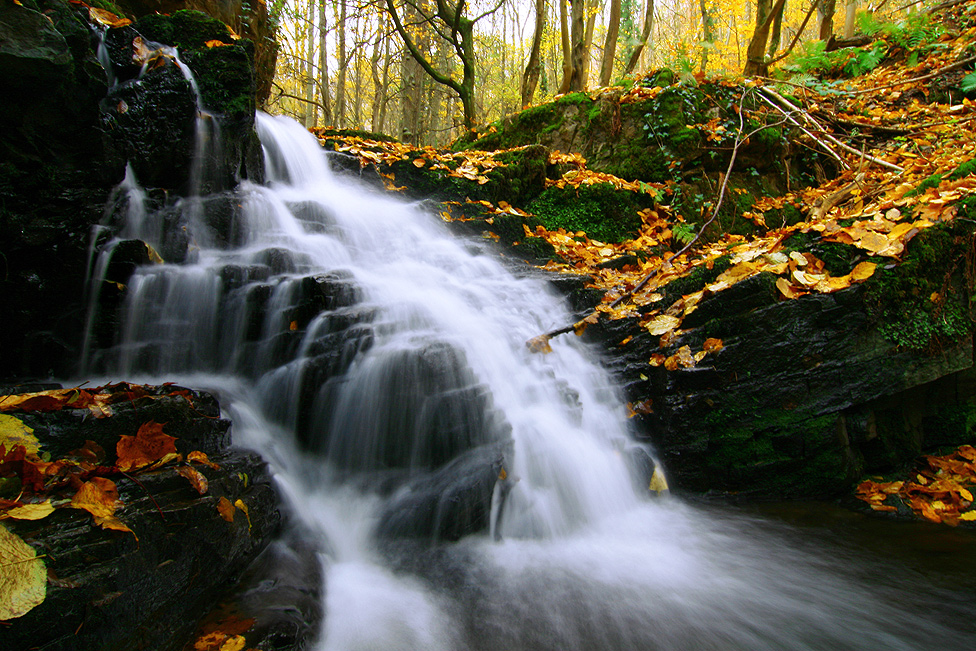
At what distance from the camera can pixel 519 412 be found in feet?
11.3

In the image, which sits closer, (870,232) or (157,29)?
(870,232)

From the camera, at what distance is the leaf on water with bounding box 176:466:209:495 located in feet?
6.80

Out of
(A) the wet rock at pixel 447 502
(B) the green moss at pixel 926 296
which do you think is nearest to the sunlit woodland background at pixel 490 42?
(B) the green moss at pixel 926 296

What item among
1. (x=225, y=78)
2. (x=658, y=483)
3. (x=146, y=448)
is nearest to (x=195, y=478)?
(x=146, y=448)

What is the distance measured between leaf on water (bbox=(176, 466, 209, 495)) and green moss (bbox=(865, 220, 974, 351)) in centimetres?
400

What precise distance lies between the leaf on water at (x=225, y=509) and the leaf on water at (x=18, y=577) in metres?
0.66

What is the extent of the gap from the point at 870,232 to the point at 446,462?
11.2ft

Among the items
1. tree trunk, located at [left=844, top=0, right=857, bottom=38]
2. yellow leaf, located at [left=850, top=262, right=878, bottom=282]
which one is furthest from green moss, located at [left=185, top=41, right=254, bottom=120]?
tree trunk, located at [left=844, top=0, right=857, bottom=38]

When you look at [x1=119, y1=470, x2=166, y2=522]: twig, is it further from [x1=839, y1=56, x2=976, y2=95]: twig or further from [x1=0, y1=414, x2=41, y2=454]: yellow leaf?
[x1=839, y1=56, x2=976, y2=95]: twig

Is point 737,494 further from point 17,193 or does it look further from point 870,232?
point 17,193

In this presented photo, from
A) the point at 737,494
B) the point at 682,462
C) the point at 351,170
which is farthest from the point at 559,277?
the point at 351,170

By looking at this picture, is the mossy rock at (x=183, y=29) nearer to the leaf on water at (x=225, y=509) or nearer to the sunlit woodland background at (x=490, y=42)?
the sunlit woodland background at (x=490, y=42)

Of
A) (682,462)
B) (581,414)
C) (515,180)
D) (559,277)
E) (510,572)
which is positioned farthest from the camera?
(515,180)

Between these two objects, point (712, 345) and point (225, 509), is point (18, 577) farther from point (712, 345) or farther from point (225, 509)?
point (712, 345)
